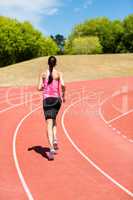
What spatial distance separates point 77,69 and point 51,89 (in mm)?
41209

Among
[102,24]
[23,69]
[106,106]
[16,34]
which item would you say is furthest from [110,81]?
[102,24]

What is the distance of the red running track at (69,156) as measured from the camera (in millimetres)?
7793

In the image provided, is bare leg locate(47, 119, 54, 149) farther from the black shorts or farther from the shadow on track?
the shadow on track

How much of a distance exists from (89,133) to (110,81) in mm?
26422

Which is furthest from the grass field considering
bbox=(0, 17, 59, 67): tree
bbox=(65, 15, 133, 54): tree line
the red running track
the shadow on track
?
the shadow on track

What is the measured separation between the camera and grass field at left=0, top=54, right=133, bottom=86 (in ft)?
149

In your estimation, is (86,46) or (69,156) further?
(86,46)

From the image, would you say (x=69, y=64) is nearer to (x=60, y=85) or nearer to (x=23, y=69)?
(x=23, y=69)

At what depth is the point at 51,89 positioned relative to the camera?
33.1 feet

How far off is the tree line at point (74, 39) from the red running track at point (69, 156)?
61.2 metres

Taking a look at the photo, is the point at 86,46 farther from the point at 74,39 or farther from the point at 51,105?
the point at 51,105

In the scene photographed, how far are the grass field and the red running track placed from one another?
2321 centimetres

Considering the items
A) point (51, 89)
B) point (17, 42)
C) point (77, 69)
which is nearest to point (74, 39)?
point (17, 42)

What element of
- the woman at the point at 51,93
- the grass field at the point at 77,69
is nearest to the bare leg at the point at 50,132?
the woman at the point at 51,93
